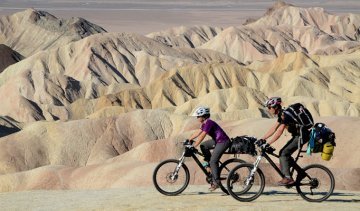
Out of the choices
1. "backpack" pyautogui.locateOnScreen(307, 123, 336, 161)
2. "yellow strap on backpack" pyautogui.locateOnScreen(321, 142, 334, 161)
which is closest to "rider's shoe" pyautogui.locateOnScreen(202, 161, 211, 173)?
"backpack" pyautogui.locateOnScreen(307, 123, 336, 161)

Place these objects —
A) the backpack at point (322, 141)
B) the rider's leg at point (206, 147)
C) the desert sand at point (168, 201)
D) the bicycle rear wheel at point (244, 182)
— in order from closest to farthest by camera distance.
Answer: the backpack at point (322, 141), the desert sand at point (168, 201), the bicycle rear wheel at point (244, 182), the rider's leg at point (206, 147)

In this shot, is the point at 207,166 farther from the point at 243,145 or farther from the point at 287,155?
the point at 287,155

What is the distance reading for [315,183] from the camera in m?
15.3

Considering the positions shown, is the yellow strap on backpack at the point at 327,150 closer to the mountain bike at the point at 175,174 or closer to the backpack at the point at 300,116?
the backpack at the point at 300,116

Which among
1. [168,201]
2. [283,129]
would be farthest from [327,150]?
[168,201]

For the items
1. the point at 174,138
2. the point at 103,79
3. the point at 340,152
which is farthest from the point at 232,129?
the point at 103,79

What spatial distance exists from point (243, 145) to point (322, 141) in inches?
76.8

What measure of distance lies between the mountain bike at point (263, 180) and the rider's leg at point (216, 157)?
516 mm

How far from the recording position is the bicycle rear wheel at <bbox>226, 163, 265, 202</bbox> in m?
15.2

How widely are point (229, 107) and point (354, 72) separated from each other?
48.8 m

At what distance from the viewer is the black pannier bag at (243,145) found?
→ 15086mm

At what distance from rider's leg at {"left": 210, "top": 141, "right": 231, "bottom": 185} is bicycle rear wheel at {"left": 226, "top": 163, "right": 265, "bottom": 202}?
1.69 ft

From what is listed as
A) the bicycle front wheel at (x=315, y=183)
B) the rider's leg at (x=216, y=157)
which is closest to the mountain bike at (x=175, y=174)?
the rider's leg at (x=216, y=157)

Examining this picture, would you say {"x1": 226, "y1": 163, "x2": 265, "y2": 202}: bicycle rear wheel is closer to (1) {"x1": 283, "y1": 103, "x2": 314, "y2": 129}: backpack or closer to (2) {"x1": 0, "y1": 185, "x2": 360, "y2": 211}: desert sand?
(2) {"x1": 0, "y1": 185, "x2": 360, "y2": 211}: desert sand
